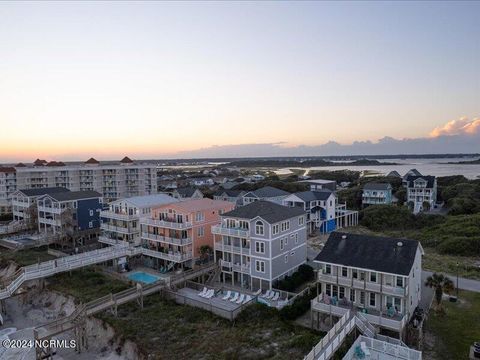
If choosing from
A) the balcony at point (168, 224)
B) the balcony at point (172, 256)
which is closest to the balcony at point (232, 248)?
the balcony at point (172, 256)

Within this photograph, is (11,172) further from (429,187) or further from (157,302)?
(429,187)

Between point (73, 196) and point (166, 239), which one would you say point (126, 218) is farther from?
point (73, 196)

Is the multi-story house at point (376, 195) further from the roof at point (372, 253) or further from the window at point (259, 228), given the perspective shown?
the roof at point (372, 253)

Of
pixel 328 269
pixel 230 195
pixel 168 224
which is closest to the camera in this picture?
pixel 328 269

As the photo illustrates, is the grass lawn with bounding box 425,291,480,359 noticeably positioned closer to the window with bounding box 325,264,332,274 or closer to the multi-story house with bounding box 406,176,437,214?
the window with bounding box 325,264,332,274

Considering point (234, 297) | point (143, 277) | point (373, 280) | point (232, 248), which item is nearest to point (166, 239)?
point (143, 277)

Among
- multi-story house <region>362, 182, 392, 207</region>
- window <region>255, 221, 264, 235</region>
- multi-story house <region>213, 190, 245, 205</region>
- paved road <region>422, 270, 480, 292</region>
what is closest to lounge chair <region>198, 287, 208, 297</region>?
window <region>255, 221, 264, 235</region>
